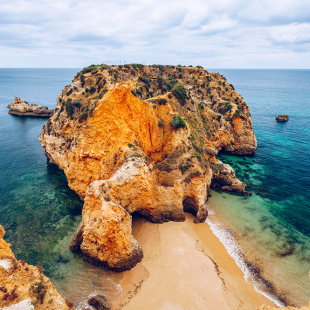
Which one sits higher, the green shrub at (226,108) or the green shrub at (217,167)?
the green shrub at (226,108)

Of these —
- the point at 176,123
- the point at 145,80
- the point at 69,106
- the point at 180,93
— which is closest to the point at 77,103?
the point at 69,106

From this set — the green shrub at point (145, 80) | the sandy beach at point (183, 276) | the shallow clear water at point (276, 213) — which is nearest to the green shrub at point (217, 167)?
the shallow clear water at point (276, 213)

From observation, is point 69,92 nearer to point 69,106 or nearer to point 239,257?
point 69,106

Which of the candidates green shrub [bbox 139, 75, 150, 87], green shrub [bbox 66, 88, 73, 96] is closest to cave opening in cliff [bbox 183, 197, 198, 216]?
green shrub [bbox 139, 75, 150, 87]

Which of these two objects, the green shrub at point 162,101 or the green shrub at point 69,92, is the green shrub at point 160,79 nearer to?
the green shrub at point 162,101

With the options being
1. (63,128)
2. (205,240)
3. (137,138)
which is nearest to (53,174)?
(63,128)

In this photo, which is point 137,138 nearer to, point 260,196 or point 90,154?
point 90,154
